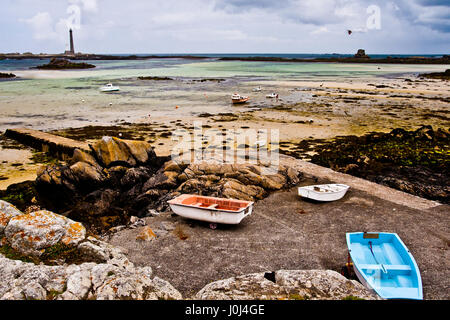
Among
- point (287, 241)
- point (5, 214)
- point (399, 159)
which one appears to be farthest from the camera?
point (399, 159)

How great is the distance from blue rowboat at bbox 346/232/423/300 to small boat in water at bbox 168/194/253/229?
3.43 metres

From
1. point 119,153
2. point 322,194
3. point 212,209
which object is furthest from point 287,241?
A: point 119,153

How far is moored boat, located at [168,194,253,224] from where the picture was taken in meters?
10.7

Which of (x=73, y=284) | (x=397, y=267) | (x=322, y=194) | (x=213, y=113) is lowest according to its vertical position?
(x=397, y=267)

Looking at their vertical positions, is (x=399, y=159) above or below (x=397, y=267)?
above

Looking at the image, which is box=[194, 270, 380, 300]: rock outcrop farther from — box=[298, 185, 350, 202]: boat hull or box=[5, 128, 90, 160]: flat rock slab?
box=[5, 128, 90, 160]: flat rock slab

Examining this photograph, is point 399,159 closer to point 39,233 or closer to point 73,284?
point 73,284

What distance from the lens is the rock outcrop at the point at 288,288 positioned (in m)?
6.10

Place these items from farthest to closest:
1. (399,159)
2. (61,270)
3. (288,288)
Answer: (399,159), (61,270), (288,288)

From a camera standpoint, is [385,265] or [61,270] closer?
[61,270]

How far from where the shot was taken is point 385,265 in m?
8.08

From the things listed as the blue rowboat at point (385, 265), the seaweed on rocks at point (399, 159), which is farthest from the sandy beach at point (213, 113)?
the blue rowboat at point (385, 265)
